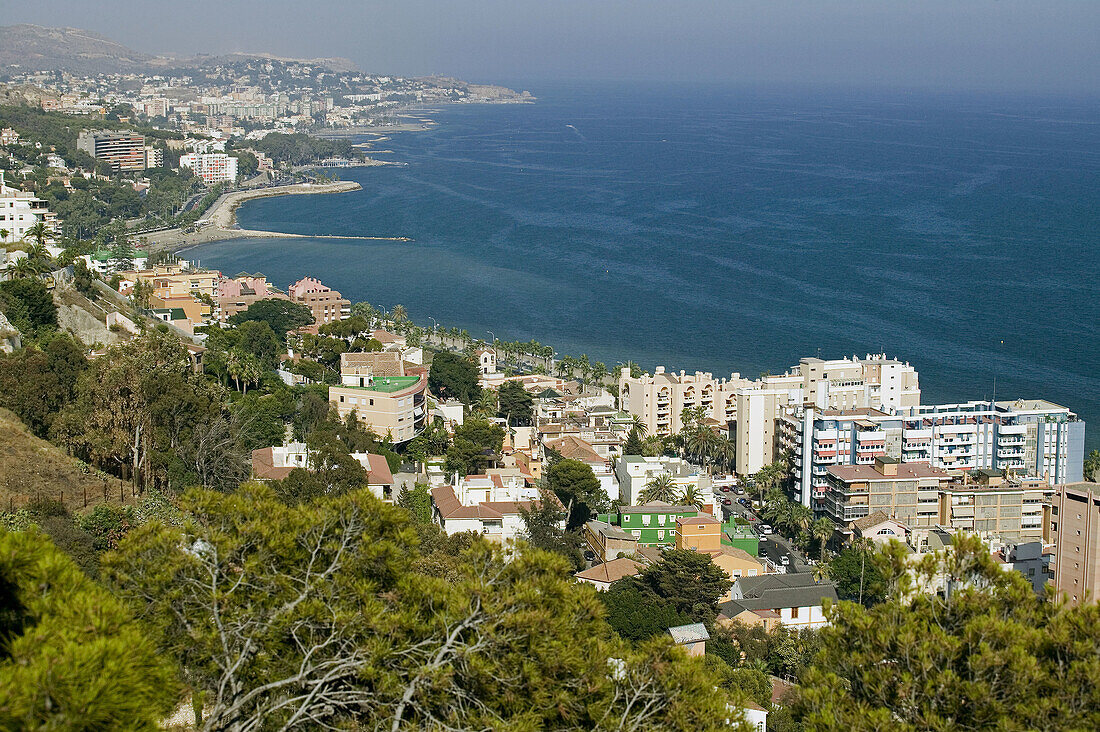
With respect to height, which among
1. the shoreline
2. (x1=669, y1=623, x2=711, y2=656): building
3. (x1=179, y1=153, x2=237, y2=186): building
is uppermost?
(x1=179, y1=153, x2=237, y2=186): building

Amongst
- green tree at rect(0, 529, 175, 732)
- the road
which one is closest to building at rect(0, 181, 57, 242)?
the road

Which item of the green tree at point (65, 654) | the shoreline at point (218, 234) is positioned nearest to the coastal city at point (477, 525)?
the green tree at point (65, 654)

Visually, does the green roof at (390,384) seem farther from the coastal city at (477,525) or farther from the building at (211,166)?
the building at (211,166)

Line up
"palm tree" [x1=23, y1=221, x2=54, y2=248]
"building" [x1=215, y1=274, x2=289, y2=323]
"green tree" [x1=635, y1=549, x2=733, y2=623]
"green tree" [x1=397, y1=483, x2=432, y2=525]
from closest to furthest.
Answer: "green tree" [x1=635, y1=549, x2=733, y2=623] → "green tree" [x1=397, y1=483, x2=432, y2=525] → "palm tree" [x1=23, y1=221, x2=54, y2=248] → "building" [x1=215, y1=274, x2=289, y2=323]

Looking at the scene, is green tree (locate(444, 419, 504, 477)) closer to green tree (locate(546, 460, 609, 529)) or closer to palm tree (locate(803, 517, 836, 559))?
green tree (locate(546, 460, 609, 529))

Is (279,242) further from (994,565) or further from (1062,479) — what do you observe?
(994,565)

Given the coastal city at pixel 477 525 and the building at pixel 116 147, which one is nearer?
the coastal city at pixel 477 525

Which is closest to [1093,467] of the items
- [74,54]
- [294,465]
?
[294,465]
